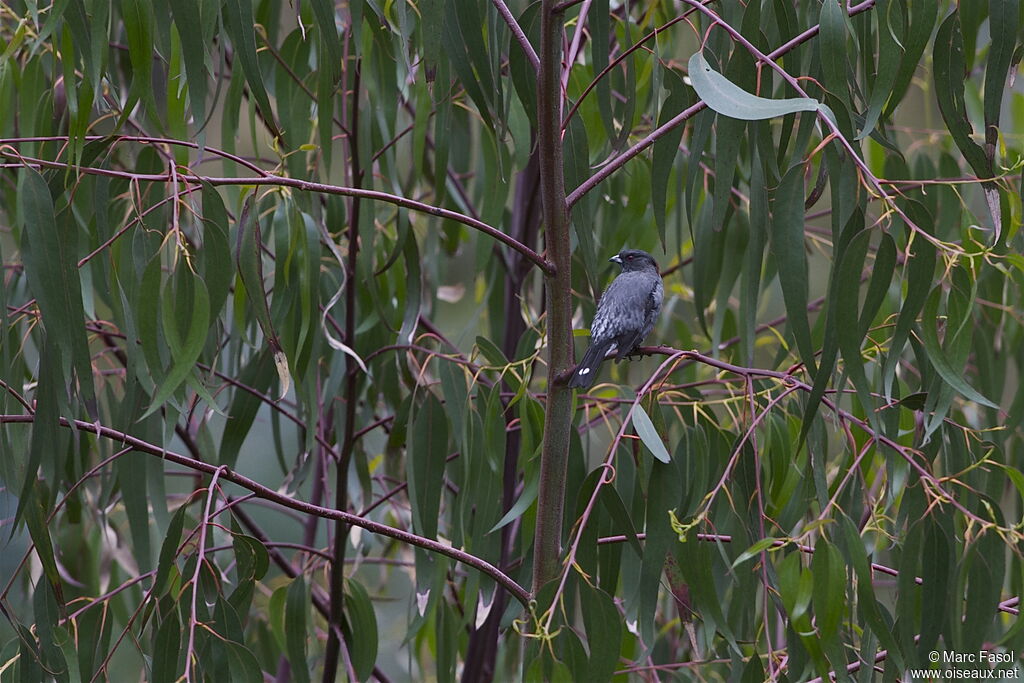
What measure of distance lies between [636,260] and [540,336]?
2.78 ft

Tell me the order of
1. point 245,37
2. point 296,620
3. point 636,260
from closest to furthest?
point 245,37, point 296,620, point 636,260

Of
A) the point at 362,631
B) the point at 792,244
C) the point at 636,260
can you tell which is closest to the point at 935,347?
the point at 792,244

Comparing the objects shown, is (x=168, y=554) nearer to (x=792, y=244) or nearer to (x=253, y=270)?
(x=253, y=270)

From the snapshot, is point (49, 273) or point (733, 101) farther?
point (49, 273)

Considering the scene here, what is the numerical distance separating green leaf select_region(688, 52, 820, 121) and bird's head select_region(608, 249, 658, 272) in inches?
54.3

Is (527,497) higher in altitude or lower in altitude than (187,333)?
lower

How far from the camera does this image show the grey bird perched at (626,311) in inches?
77.0

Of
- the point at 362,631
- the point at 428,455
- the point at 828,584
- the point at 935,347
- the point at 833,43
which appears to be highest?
the point at 833,43

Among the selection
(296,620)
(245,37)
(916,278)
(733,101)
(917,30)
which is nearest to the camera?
(733,101)

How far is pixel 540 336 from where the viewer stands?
1696mm

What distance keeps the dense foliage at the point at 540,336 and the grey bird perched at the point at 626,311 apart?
0.10 meters

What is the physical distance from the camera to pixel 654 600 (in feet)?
4.68

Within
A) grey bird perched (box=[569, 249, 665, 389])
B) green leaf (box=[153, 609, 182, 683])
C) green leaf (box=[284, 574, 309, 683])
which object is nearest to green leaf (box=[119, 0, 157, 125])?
green leaf (box=[153, 609, 182, 683])

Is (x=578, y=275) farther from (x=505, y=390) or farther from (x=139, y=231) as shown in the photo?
(x=139, y=231)
